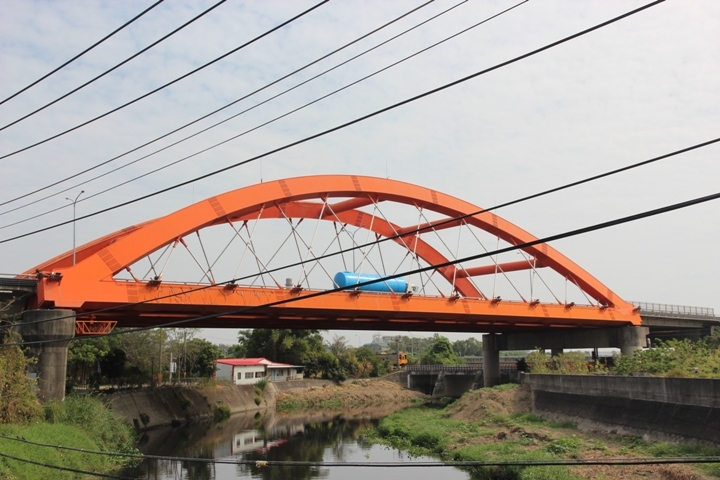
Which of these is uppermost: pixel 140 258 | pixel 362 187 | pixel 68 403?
pixel 362 187

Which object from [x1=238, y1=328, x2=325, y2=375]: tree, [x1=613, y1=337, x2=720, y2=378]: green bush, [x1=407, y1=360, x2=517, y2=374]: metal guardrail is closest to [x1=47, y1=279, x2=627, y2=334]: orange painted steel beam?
[x1=613, y1=337, x2=720, y2=378]: green bush

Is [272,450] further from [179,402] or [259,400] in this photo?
[259,400]

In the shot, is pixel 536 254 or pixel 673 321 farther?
pixel 673 321

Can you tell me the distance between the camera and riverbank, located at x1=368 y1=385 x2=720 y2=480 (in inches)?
Result: 758

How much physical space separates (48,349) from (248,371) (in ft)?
131

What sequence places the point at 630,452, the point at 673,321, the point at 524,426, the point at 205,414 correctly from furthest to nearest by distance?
the point at 673,321 < the point at 205,414 < the point at 524,426 < the point at 630,452

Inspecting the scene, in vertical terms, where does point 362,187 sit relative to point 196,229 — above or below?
above

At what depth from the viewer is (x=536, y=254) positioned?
42906 mm

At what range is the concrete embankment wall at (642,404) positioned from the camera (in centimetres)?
1972

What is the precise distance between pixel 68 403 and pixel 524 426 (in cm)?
2061

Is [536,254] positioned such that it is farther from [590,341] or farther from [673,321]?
[673,321]

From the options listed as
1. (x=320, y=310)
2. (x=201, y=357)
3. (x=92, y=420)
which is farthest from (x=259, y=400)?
(x=92, y=420)

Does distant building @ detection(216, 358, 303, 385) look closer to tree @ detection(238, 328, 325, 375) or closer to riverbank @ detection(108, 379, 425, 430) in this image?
riverbank @ detection(108, 379, 425, 430)

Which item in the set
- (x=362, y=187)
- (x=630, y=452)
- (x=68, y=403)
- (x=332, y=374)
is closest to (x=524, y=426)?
(x=630, y=452)
